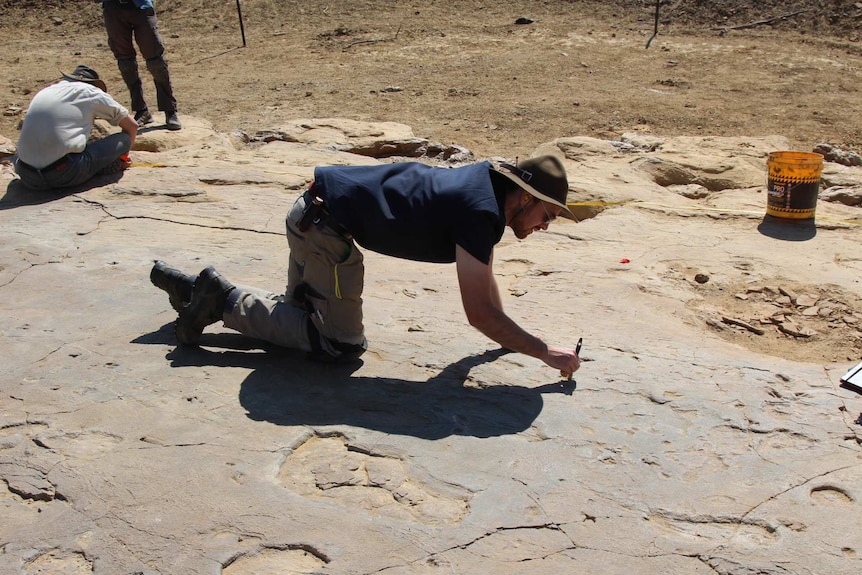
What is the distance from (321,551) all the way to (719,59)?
29.8 feet

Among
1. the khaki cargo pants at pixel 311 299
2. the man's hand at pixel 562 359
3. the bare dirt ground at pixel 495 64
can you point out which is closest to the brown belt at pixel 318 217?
the khaki cargo pants at pixel 311 299

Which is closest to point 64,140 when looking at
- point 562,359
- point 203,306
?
point 203,306

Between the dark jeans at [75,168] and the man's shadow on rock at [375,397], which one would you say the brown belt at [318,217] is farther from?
the dark jeans at [75,168]

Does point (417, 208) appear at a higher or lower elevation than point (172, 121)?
higher

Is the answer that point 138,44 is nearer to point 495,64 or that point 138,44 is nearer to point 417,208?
point 495,64


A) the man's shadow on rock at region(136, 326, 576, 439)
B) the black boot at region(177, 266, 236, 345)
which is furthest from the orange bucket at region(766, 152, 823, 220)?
the black boot at region(177, 266, 236, 345)

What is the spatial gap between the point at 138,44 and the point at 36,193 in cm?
234

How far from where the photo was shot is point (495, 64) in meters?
9.84

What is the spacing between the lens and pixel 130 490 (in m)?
2.40

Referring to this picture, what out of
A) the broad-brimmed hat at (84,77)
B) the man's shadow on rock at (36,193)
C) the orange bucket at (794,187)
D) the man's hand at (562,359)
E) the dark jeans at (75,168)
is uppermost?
the broad-brimmed hat at (84,77)

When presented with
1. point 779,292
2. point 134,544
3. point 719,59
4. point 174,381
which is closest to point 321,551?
point 134,544

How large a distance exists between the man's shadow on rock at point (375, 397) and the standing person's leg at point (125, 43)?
180 inches

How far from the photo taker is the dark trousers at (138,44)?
707 cm

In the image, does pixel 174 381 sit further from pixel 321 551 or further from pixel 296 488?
pixel 321 551
